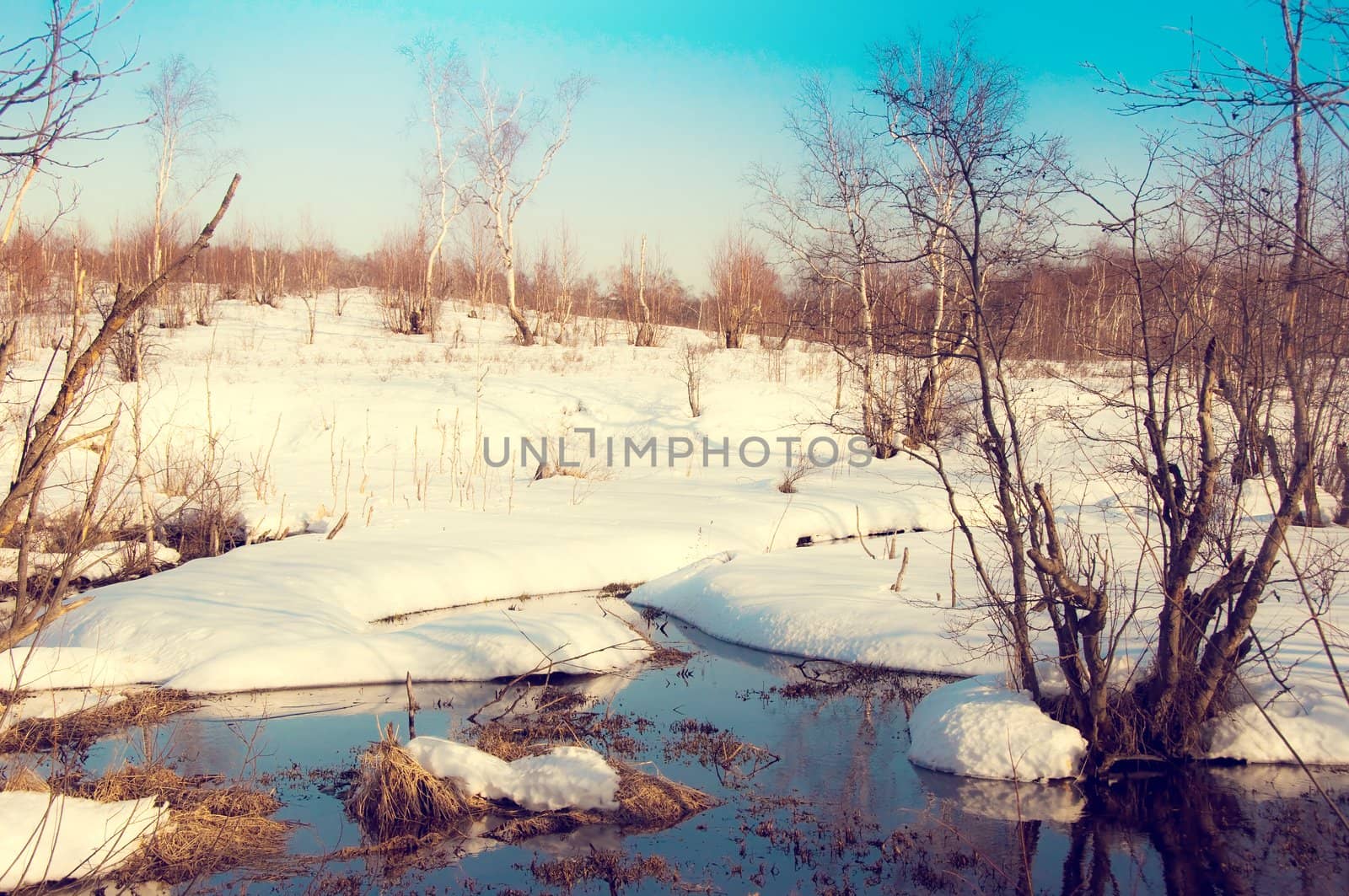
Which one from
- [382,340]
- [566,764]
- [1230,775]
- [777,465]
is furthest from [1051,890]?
[382,340]

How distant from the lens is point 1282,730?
645 centimetres

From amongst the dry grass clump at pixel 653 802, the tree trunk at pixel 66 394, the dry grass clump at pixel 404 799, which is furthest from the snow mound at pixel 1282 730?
the tree trunk at pixel 66 394

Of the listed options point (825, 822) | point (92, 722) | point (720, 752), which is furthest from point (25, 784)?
point (825, 822)

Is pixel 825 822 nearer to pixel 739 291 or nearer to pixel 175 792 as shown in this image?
pixel 175 792

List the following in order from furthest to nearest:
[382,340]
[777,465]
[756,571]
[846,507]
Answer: [382,340] < [777,465] < [846,507] < [756,571]

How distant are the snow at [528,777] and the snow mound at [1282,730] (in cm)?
402

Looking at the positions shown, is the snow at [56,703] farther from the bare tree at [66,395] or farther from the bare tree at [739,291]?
the bare tree at [739,291]

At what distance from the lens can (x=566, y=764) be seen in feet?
19.7

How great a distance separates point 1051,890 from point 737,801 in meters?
1.86

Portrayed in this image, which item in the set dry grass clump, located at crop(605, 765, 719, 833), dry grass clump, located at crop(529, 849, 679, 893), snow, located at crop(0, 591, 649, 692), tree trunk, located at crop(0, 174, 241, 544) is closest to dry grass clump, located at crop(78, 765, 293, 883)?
dry grass clump, located at crop(529, 849, 679, 893)

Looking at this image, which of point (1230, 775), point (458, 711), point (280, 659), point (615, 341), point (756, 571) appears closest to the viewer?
point (1230, 775)

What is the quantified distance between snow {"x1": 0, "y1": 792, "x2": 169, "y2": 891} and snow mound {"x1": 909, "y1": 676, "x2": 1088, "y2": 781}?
15.3 feet

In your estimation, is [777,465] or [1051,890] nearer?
[1051,890]

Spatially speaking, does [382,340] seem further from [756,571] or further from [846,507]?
[756,571]
